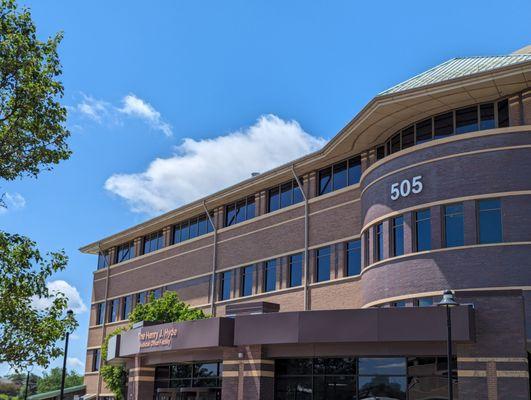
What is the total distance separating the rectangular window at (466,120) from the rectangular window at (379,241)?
5.30m

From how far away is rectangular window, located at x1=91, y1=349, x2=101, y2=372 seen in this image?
57250 millimetres

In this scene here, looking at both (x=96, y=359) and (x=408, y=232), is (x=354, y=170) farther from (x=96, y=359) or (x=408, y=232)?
(x=96, y=359)

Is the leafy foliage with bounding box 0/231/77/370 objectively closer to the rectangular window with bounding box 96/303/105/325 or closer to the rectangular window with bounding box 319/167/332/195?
the rectangular window with bounding box 319/167/332/195

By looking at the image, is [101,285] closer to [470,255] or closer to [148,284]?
[148,284]

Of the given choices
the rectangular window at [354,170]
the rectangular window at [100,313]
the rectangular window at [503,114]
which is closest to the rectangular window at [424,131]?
the rectangular window at [503,114]

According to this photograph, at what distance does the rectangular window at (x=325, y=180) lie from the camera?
37.4m

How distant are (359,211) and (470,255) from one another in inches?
324

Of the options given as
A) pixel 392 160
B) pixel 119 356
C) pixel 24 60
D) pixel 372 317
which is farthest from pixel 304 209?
pixel 24 60

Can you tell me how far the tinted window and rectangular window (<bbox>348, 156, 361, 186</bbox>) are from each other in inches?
15.0

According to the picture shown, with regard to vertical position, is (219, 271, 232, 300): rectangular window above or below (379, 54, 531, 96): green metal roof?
below

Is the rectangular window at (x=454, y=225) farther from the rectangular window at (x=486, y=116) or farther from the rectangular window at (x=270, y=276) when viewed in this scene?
the rectangular window at (x=270, y=276)

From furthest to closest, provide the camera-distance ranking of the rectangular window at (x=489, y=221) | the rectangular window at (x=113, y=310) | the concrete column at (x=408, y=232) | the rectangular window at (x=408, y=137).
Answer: the rectangular window at (x=113, y=310)
the rectangular window at (x=408, y=137)
the concrete column at (x=408, y=232)
the rectangular window at (x=489, y=221)

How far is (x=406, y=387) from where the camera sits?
24.6m

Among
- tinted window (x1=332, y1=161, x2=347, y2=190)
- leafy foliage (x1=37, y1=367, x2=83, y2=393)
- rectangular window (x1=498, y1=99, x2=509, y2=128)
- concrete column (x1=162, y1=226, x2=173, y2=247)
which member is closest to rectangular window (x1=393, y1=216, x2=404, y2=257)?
rectangular window (x1=498, y1=99, x2=509, y2=128)
